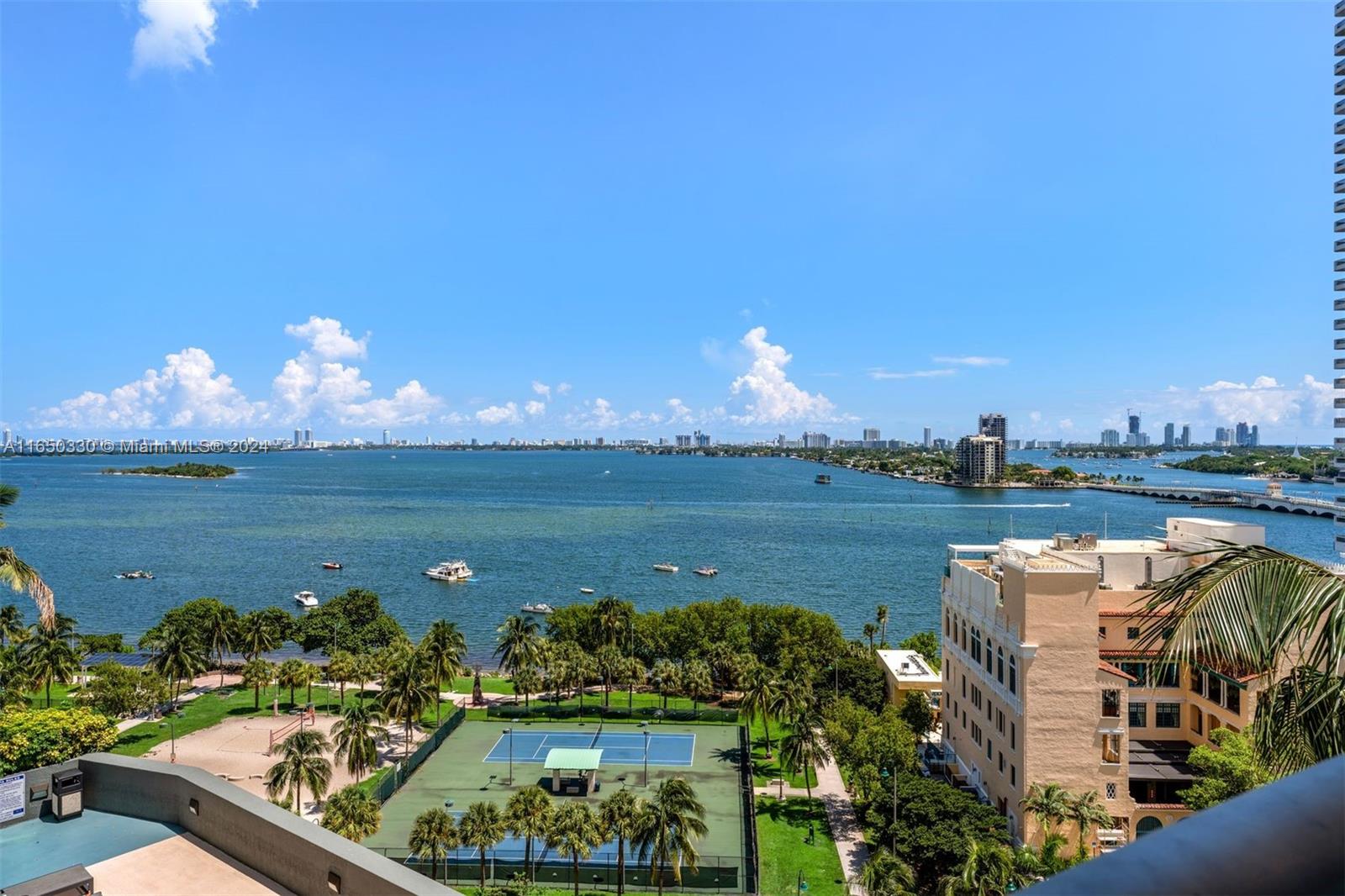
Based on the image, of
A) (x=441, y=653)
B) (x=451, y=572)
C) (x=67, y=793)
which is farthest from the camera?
(x=451, y=572)

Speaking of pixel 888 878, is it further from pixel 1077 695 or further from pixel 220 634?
pixel 220 634

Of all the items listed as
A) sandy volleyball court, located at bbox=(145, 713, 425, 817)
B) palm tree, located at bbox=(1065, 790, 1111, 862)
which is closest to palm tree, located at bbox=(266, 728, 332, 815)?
sandy volleyball court, located at bbox=(145, 713, 425, 817)

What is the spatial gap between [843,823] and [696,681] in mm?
15320

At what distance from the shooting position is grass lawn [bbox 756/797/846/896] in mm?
27734

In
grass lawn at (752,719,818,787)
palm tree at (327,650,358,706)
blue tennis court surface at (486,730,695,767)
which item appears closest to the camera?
grass lawn at (752,719,818,787)

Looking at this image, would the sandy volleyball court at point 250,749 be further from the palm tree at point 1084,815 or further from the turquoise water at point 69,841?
the palm tree at point 1084,815

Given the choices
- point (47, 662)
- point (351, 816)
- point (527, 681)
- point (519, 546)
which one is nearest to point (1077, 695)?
point (351, 816)

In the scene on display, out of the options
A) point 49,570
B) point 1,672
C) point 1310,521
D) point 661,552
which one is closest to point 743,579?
point 661,552

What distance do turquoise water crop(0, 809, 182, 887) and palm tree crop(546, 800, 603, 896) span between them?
1535 centimetres

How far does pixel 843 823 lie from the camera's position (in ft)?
108

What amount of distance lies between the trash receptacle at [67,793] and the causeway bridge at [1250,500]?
17298 cm

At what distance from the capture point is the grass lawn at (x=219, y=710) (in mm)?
41094

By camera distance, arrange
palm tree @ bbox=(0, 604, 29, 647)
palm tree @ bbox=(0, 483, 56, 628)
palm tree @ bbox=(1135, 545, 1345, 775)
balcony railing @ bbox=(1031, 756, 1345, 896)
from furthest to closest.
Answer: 1. palm tree @ bbox=(0, 604, 29, 647)
2. palm tree @ bbox=(0, 483, 56, 628)
3. palm tree @ bbox=(1135, 545, 1345, 775)
4. balcony railing @ bbox=(1031, 756, 1345, 896)

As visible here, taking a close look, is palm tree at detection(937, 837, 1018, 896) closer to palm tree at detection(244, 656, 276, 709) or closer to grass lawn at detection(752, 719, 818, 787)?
grass lawn at detection(752, 719, 818, 787)
